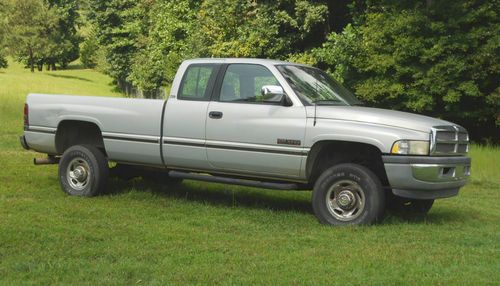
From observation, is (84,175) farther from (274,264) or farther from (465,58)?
(465,58)

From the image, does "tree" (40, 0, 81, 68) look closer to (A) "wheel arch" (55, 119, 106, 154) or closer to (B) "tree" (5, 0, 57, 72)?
(B) "tree" (5, 0, 57, 72)

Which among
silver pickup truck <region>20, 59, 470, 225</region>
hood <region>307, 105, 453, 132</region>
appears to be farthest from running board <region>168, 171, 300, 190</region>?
hood <region>307, 105, 453, 132</region>

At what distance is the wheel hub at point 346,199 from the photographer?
8.22m

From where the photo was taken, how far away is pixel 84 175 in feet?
33.4

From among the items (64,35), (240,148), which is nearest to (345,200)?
(240,148)

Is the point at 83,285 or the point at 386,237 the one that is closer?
the point at 83,285

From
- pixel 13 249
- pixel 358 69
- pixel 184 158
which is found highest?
pixel 358 69

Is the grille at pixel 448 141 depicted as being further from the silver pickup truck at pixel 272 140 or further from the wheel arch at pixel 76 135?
the wheel arch at pixel 76 135

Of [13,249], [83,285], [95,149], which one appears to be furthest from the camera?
[95,149]

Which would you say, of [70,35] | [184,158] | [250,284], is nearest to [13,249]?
[250,284]

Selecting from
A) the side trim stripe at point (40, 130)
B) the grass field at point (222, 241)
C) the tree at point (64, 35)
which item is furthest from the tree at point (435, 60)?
the tree at point (64, 35)

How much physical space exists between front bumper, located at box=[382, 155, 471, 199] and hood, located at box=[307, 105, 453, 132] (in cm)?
38

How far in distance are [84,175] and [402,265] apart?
5.43 m

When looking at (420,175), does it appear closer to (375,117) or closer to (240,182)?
(375,117)
